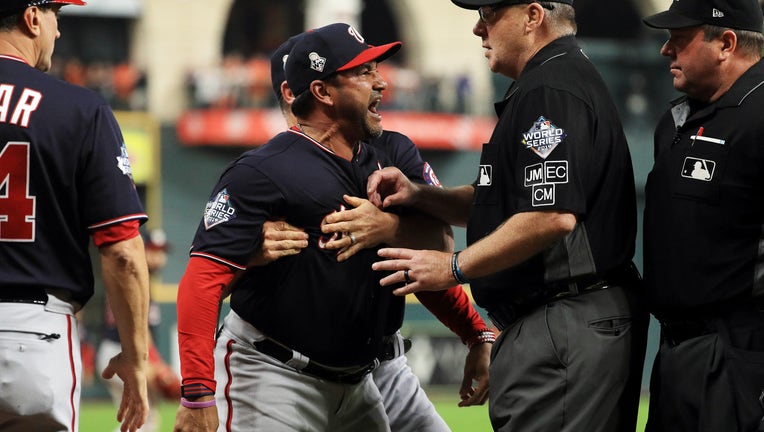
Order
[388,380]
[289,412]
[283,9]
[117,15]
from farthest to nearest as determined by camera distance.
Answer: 1. [283,9]
2. [117,15]
3. [388,380]
4. [289,412]

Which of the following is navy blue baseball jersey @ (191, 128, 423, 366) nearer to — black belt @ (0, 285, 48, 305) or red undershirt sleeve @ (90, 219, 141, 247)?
red undershirt sleeve @ (90, 219, 141, 247)

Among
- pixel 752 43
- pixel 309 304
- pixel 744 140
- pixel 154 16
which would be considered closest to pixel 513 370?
pixel 309 304

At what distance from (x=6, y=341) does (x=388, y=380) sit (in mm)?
1690

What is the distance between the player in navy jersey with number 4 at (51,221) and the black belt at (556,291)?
1312 millimetres

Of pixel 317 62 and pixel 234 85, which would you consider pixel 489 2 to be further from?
pixel 234 85

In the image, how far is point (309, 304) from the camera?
4.31 m

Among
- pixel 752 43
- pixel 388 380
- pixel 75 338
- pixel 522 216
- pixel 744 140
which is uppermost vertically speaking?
pixel 752 43

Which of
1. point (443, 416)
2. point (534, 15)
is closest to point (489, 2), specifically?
point (534, 15)

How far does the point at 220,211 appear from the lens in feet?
13.8

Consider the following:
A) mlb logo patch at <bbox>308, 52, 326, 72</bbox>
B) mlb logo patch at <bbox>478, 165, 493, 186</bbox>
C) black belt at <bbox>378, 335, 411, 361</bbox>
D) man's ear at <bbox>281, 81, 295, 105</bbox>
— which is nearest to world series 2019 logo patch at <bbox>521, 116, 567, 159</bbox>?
mlb logo patch at <bbox>478, 165, 493, 186</bbox>

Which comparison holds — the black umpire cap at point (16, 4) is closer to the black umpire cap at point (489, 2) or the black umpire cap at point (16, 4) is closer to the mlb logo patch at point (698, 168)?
the black umpire cap at point (489, 2)

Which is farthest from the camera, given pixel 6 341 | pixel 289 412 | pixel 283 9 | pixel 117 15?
pixel 283 9

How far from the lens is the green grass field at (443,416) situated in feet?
38.6

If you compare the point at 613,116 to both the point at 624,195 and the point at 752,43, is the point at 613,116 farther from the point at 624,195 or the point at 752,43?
the point at 752,43
